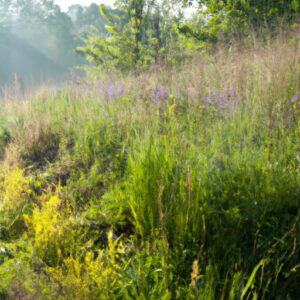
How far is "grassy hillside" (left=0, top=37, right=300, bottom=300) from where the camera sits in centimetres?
160

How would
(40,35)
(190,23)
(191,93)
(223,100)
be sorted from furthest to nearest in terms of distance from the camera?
(40,35)
(190,23)
(191,93)
(223,100)

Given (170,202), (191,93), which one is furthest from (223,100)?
(170,202)

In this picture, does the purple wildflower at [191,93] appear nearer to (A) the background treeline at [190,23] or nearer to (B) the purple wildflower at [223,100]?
(B) the purple wildflower at [223,100]

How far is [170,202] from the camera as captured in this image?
1554 mm

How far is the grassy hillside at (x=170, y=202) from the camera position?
1.60 meters

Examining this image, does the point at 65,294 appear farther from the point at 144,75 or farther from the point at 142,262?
the point at 144,75

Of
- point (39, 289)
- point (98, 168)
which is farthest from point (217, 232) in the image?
point (98, 168)

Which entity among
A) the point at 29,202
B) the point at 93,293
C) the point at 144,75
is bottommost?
the point at 29,202

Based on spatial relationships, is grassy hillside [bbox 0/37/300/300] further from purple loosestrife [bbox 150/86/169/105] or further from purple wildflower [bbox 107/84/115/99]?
purple wildflower [bbox 107/84/115/99]

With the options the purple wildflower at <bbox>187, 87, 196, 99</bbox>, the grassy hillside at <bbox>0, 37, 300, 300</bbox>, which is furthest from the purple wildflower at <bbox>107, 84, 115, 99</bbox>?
the purple wildflower at <bbox>187, 87, 196, 99</bbox>

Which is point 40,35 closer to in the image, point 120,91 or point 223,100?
point 120,91

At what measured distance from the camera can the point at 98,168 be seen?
10.4 ft

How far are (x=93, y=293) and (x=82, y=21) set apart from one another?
7889 centimetres

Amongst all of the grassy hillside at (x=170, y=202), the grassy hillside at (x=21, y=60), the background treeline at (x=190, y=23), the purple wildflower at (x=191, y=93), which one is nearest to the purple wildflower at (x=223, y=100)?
the grassy hillside at (x=170, y=202)
